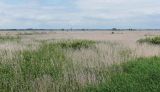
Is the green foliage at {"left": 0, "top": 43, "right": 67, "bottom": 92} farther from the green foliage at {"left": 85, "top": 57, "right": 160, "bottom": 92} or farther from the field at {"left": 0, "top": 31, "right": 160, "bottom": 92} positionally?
the green foliage at {"left": 85, "top": 57, "right": 160, "bottom": 92}

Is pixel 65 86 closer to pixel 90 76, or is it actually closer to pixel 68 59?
pixel 90 76

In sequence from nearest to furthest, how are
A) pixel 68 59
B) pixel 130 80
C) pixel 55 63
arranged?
pixel 130 80 < pixel 55 63 < pixel 68 59

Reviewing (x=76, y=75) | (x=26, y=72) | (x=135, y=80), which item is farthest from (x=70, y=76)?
(x=135, y=80)

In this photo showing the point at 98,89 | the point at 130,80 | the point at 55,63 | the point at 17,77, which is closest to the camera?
the point at 98,89

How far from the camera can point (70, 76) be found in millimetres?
10758

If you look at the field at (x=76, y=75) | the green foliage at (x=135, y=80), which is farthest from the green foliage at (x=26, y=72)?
the green foliage at (x=135, y=80)

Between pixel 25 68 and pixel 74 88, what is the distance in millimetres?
2584

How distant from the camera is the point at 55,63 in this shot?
12664mm

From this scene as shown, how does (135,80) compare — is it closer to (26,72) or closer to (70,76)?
(70,76)

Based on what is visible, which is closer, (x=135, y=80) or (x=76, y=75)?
(x=135, y=80)

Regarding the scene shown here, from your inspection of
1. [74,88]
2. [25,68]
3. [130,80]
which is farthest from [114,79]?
[25,68]

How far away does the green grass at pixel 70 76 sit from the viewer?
9.52 metres

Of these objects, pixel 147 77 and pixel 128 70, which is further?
pixel 128 70

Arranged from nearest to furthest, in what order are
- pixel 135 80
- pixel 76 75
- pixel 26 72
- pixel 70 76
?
pixel 135 80 < pixel 76 75 < pixel 70 76 < pixel 26 72
